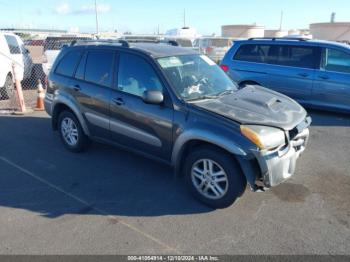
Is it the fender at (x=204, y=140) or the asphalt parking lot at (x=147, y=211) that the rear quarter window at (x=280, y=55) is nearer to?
the asphalt parking lot at (x=147, y=211)

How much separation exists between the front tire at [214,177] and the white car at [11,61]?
6.17m

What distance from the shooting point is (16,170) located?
4.87 m

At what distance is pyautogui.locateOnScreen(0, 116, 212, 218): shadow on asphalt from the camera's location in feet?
12.7

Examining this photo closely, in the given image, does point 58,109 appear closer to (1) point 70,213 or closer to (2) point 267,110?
(1) point 70,213

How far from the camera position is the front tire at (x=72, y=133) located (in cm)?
534

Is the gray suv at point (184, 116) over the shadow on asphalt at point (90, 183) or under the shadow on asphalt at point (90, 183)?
over

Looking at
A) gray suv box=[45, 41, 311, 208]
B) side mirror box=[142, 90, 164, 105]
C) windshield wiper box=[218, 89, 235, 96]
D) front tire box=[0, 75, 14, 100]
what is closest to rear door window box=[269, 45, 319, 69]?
gray suv box=[45, 41, 311, 208]

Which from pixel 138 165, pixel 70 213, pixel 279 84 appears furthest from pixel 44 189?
pixel 279 84

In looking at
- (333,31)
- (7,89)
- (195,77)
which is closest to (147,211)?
(195,77)

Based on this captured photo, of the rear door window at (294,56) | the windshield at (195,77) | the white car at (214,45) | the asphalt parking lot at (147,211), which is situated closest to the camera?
the asphalt parking lot at (147,211)

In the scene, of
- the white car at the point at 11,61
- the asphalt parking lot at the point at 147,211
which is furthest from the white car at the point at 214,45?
the asphalt parking lot at the point at 147,211

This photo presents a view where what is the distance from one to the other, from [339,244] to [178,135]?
2.01 meters

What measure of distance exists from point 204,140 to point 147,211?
106cm

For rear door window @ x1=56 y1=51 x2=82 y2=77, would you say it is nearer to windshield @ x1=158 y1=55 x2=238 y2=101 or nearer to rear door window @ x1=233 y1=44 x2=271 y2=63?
windshield @ x1=158 y1=55 x2=238 y2=101
